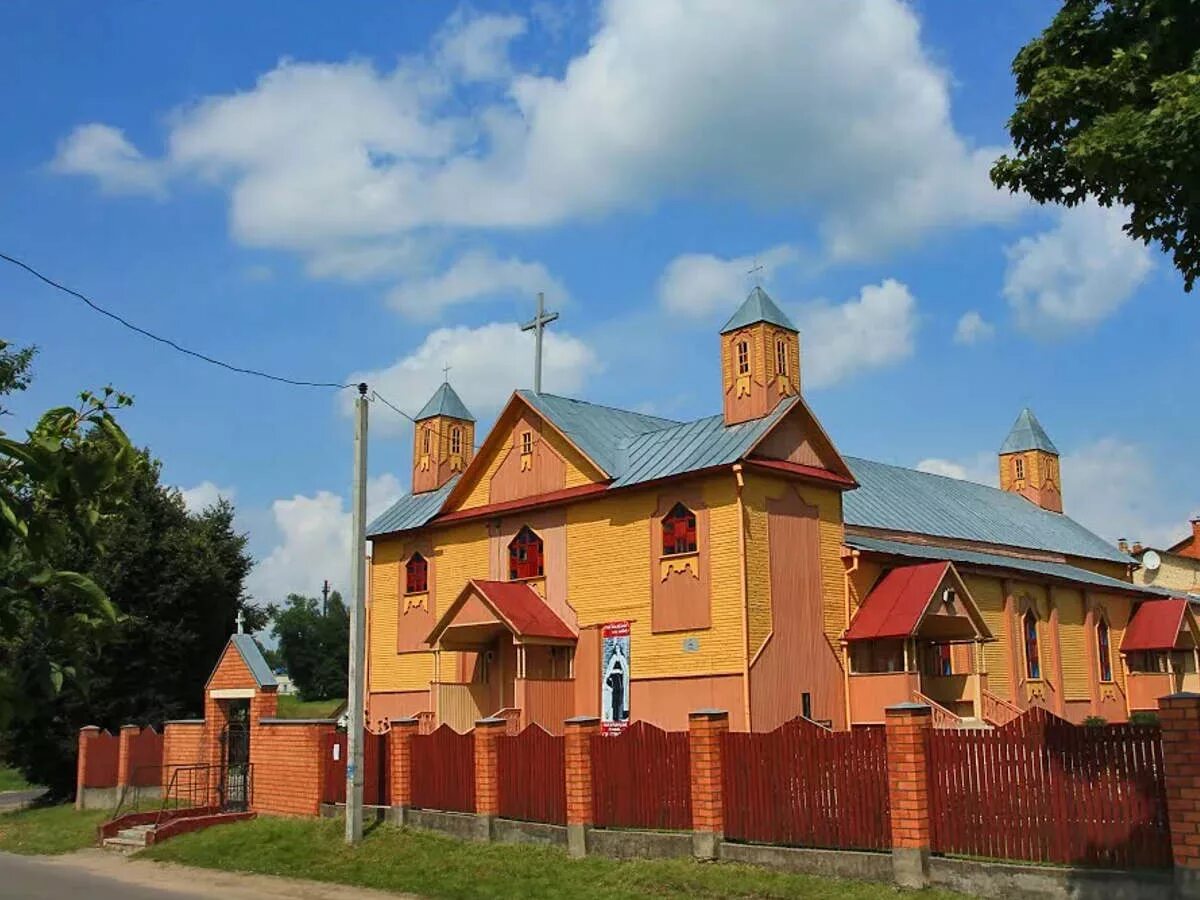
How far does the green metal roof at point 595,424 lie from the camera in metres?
26.1

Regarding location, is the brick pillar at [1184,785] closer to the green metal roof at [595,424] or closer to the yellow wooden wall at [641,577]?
the yellow wooden wall at [641,577]

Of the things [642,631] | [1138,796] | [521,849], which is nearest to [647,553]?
[642,631]

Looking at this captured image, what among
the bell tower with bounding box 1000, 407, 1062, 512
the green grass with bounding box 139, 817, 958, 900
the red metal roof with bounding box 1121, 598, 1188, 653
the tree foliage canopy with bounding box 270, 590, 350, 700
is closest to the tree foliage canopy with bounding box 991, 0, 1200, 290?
the green grass with bounding box 139, 817, 958, 900

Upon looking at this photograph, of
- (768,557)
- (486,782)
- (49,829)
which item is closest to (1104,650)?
(768,557)

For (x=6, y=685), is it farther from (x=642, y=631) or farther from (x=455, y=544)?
(x=455, y=544)

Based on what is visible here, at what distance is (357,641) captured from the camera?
20.0 metres

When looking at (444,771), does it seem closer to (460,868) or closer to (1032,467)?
(460,868)

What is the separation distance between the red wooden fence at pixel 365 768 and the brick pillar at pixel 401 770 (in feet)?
1.08

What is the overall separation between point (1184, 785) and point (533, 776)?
973 centimetres

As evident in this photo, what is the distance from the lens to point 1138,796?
1149cm

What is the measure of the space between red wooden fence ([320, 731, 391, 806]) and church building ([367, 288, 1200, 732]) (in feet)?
11.8

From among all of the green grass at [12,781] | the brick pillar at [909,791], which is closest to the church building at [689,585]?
the brick pillar at [909,791]

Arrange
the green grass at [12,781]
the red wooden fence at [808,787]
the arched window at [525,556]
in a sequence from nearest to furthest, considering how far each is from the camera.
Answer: the red wooden fence at [808,787] → the arched window at [525,556] → the green grass at [12,781]

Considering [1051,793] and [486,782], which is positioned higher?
[1051,793]
